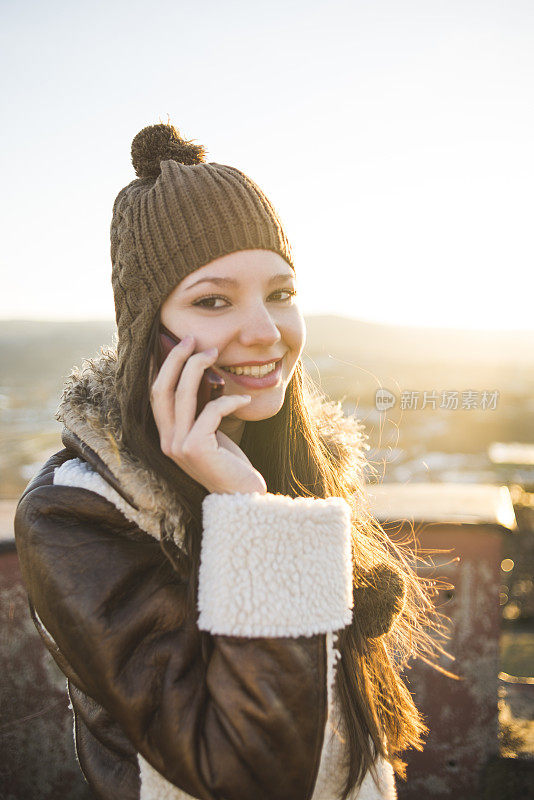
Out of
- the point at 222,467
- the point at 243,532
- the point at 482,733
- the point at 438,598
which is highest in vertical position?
the point at 222,467

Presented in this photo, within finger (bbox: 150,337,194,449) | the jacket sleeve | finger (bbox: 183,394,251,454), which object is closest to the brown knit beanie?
finger (bbox: 150,337,194,449)

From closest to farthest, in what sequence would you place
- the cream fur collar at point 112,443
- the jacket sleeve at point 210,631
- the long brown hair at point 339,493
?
the jacket sleeve at point 210,631, the cream fur collar at point 112,443, the long brown hair at point 339,493

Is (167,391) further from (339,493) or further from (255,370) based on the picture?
(339,493)

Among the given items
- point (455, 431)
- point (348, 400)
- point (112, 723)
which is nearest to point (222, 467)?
point (112, 723)

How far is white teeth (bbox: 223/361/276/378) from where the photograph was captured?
4.35 ft

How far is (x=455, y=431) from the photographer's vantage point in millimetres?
8562

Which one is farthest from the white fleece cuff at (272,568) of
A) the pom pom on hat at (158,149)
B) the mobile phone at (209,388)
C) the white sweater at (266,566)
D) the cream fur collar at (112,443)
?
the pom pom on hat at (158,149)

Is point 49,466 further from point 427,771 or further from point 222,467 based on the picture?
point 427,771

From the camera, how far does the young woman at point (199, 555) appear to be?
3.23 ft

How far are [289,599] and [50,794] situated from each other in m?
2.13

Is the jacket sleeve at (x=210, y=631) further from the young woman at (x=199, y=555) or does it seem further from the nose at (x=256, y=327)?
the nose at (x=256, y=327)

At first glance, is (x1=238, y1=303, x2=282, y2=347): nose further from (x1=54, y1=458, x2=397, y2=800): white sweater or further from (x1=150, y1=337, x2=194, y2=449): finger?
(x1=54, y1=458, x2=397, y2=800): white sweater

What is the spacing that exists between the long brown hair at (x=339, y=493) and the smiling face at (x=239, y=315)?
115 mm

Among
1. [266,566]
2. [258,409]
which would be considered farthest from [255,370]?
[266,566]
